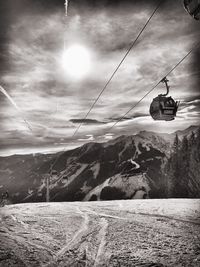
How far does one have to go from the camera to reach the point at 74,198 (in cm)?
14162

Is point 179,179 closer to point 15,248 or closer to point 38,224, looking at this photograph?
point 38,224

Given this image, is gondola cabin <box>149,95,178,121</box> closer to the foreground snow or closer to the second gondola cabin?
the second gondola cabin

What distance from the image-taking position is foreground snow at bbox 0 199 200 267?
21.5 ft

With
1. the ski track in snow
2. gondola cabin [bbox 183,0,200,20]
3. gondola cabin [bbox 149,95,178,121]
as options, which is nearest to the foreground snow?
the ski track in snow

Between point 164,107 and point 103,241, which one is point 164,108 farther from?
point 103,241

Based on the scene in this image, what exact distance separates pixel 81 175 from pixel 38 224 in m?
187

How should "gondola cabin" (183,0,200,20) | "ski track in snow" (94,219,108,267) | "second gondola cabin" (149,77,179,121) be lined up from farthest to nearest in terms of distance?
"second gondola cabin" (149,77,179,121) < "ski track in snow" (94,219,108,267) < "gondola cabin" (183,0,200,20)

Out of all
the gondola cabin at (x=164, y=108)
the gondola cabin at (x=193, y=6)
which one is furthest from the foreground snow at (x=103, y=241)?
the gondola cabin at (x=193, y=6)

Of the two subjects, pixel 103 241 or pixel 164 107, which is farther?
pixel 164 107

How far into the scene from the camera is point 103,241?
27.1 feet

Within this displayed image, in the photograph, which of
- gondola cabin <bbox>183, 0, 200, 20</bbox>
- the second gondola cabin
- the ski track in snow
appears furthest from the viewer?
the second gondola cabin

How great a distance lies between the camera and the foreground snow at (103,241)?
654cm

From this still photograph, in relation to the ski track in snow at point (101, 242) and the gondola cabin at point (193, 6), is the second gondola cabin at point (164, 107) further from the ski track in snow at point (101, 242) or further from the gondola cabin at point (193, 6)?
the gondola cabin at point (193, 6)

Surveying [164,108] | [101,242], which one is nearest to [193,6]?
[164,108]
